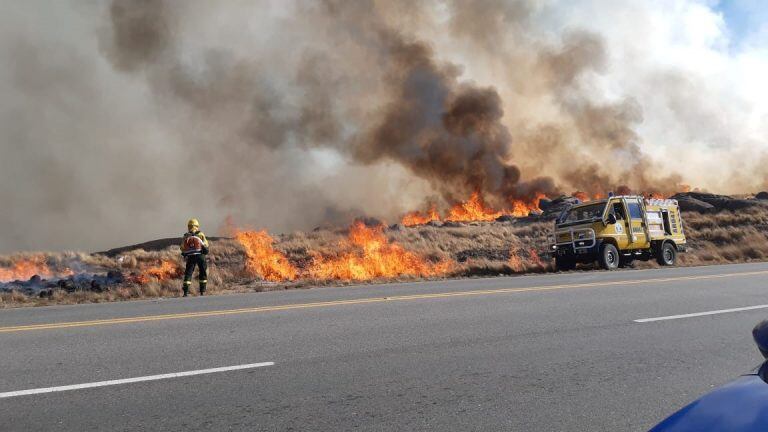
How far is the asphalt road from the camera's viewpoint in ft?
11.2

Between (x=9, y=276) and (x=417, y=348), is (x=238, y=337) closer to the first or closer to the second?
(x=417, y=348)

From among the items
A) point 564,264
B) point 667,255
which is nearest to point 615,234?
point 564,264

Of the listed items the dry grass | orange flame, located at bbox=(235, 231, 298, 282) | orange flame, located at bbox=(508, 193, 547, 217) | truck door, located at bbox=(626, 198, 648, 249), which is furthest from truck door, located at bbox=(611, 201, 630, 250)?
orange flame, located at bbox=(508, 193, 547, 217)

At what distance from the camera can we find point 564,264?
691 inches

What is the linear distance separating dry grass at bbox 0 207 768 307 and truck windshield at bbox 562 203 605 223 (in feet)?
5.83

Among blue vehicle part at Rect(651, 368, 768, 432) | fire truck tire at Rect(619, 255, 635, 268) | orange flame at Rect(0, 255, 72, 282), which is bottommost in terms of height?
blue vehicle part at Rect(651, 368, 768, 432)

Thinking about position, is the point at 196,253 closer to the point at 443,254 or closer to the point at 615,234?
the point at 615,234

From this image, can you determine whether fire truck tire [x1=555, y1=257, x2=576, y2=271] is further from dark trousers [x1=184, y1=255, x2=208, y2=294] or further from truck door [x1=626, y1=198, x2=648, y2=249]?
dark trousers [x1=184, y1=255, x2=208, y2=294]

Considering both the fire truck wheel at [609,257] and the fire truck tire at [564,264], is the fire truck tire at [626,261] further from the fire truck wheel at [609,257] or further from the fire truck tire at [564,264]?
the fire truck tire at [564,264]

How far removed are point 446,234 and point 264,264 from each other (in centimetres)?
1486

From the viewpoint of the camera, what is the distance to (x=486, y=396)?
3.71 m

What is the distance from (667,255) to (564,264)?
394 cm

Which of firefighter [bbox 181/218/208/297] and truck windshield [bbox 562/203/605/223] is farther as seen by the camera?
truck windshield [bbox 562/203/605/223]

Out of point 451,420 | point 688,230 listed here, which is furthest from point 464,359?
point 688,230
